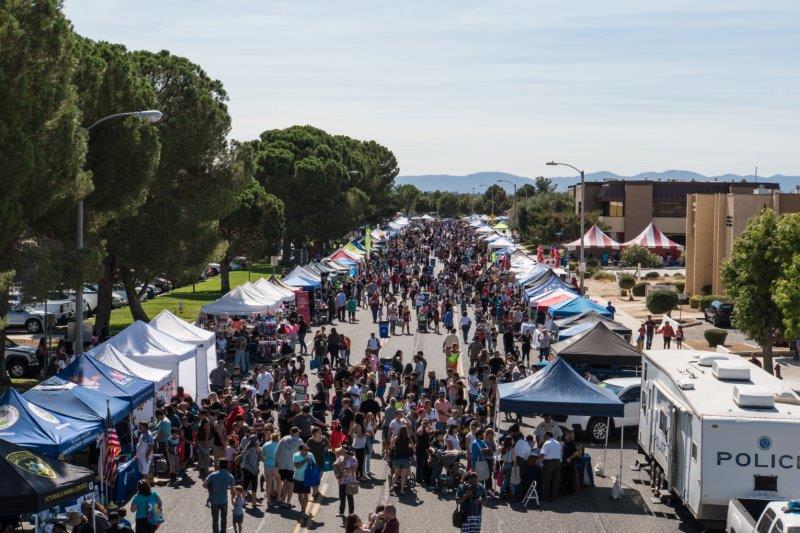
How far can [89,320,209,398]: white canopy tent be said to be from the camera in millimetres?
23172

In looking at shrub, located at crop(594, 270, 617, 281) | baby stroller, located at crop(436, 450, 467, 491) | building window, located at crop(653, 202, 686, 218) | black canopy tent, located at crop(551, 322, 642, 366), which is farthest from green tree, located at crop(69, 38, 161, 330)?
building window, located at crop(653, 202, 686, 218)

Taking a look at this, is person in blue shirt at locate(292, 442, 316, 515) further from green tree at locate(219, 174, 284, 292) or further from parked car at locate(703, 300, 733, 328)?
green tree at locate(219, 174, 284, 292)

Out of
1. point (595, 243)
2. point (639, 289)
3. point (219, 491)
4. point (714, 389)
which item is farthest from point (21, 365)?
point (595, 243)

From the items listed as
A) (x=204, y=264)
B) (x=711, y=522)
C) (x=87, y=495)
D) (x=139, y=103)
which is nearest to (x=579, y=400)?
(x=711, y=522)

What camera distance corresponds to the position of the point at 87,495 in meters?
15.9

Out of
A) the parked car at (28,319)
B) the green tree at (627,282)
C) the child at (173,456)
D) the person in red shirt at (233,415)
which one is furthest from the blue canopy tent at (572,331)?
the green tree at (627,282)

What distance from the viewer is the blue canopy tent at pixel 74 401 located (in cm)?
1708

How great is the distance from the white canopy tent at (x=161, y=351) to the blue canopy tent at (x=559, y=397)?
7952mm

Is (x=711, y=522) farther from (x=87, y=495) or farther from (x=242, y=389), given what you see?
(x=242, y=389)

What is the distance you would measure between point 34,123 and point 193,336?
21.3 ft

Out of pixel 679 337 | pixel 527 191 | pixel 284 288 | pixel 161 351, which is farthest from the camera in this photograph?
pixel 527 191

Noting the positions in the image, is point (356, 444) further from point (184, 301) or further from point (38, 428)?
point (184, 301)

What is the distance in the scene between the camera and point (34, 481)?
13.8 metres

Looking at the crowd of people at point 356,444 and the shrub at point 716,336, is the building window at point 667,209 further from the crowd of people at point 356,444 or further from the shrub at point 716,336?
the crowd of people at point 356,444
